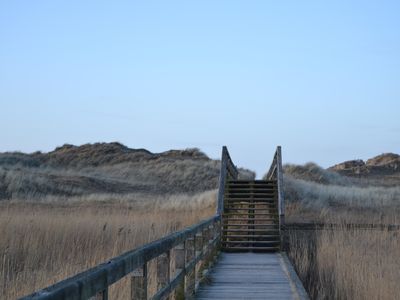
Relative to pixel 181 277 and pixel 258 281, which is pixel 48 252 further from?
pixel 181 277

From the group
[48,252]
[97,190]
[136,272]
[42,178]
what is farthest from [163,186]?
[136,272]

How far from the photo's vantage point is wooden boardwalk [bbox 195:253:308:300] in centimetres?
862

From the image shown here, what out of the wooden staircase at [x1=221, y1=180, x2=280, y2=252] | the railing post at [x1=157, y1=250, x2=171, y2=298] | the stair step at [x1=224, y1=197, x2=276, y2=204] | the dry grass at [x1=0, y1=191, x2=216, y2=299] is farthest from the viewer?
the stair step at [x1=224, y1=197, x2=276, y2=204]

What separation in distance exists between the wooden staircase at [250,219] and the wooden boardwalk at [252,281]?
2.52 m

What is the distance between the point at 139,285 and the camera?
16.7ft

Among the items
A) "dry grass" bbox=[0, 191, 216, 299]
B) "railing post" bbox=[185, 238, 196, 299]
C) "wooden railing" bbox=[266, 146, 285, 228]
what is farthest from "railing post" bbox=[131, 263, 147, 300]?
"wooden railing" bbox=[266, 146, 285, 228]

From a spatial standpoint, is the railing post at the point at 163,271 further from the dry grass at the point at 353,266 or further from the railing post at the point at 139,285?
the dry grass at the point at 353,266

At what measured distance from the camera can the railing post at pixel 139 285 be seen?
16.5ft

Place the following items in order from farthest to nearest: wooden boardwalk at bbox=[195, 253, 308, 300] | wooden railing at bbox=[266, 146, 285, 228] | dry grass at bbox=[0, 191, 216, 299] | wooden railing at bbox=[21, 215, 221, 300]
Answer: wooden railing at bbox=[266, 146, 285, 228]
dry grass at bbox=[0, 191, 216, 299]
wooden boardwalk at bbox=[195, 253, 308, 300]
wooden railing at bbox=[21, 215, 221, 300]

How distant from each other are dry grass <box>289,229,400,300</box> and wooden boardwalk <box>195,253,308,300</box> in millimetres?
635

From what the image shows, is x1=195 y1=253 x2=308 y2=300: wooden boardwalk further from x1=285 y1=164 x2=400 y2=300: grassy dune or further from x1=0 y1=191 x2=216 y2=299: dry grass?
x1=0 y1=191 x2=216 y2=299: dry grass

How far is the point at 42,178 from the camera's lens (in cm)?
4181

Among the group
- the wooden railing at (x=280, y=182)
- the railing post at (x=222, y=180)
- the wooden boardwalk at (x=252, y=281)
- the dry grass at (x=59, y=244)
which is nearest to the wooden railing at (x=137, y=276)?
the wooden boardwalk at (x=252, y=281)

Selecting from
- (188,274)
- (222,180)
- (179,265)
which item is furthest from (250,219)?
(179,265)
